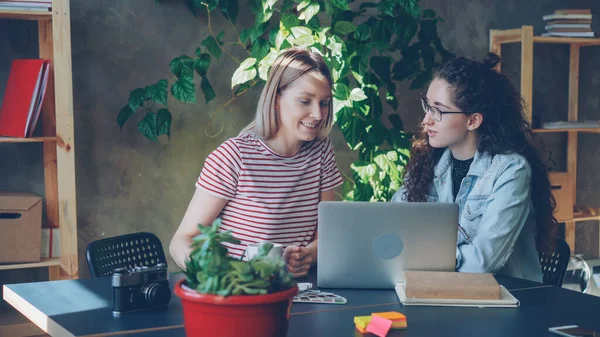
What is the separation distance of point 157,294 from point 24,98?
1.66 m

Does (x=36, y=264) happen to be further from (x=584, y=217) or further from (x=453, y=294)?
(x=584, y=217)

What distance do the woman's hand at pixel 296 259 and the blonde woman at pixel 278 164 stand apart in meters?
0.44

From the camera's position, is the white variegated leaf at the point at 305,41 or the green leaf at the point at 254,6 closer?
the white variegated leaf at the point at 305,41

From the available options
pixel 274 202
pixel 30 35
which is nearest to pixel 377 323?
pixel 274 202

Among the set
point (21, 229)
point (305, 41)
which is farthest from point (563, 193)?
point (21, 229)

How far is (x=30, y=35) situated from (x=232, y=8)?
91 centimetres

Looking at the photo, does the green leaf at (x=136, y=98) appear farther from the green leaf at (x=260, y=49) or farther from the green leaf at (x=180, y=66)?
the green leaf at (x=260, y=49)

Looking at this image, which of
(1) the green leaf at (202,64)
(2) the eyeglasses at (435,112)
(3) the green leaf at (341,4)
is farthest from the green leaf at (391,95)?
(2) the eyeglasses at (435,112)

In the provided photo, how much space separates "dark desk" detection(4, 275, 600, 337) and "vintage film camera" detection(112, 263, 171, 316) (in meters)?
0.03

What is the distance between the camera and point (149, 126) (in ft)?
10.8

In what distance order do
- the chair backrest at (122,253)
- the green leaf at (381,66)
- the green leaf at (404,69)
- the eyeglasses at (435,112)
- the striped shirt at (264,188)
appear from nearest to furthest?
the chair backrest at (122,253) → the striped shirt at (264,188) → the eyeglasses at (435,112) → the green leaf at (381,66) → the green leaf at (404,69)

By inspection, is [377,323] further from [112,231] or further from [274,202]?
[112,231]

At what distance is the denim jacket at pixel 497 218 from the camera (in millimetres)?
2301

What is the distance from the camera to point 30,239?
9.83 feet
